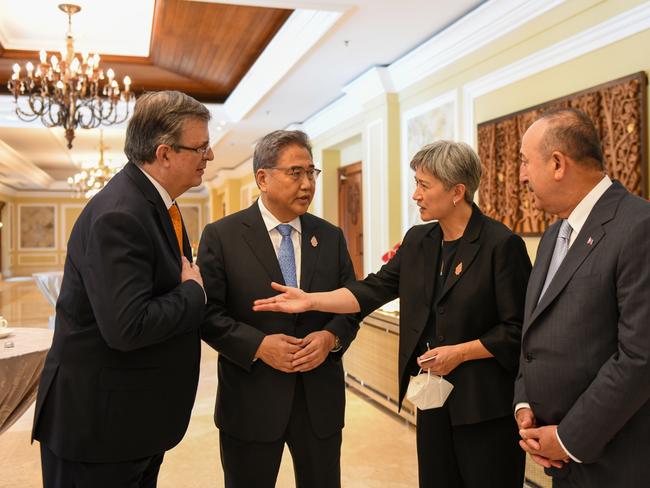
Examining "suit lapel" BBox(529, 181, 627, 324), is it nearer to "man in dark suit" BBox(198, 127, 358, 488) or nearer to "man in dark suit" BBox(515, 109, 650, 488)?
"man in dark suit" BBox(515, 109, 650, 488)

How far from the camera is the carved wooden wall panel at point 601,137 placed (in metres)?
4.19

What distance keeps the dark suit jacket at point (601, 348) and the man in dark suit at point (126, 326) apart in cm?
105

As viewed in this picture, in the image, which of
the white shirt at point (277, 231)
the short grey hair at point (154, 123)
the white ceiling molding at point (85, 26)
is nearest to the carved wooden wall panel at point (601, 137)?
the white shirt at point (277, 231)

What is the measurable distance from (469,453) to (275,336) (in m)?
0.79

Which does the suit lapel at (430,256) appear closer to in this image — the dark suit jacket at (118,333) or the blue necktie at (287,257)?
the blue necktie at (287,257)

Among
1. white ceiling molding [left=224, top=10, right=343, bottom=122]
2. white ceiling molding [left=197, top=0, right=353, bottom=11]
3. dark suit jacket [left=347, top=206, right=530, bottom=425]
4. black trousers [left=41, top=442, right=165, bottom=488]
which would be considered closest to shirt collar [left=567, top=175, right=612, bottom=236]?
dark suit jacket [left=347, top=206, right=530, bottom=425]

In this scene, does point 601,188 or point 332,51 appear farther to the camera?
point 332,51

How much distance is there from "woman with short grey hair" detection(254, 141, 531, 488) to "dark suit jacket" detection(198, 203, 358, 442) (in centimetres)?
11

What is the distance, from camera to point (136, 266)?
5.83 feet

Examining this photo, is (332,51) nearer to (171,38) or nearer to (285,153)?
(171,38)

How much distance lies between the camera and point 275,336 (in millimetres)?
2260

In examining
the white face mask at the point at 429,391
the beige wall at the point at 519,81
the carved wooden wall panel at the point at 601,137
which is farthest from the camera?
the beige wall at the point at 519,81

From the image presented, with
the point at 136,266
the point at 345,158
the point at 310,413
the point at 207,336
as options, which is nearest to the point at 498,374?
the point at 310,413

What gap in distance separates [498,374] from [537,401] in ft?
1.26
